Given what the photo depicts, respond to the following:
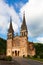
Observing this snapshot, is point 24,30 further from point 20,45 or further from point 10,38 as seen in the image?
point 10,38

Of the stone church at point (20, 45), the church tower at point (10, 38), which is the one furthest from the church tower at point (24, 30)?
the church tower at point (10, 38)

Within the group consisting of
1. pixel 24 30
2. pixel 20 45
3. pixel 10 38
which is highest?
pixel 24 30

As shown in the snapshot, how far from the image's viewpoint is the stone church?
6900 centimetres

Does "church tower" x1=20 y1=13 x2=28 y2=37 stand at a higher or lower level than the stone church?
higher

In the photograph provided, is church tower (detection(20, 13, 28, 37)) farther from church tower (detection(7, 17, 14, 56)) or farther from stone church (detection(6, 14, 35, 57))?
church tower (detection(7, 17, 14, 56))

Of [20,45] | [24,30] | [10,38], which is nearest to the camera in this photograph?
[24,30]

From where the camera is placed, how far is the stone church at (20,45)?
69.0m

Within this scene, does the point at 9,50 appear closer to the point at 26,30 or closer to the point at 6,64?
the point at 26,30

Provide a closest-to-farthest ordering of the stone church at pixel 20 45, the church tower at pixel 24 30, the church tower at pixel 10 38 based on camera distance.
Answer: the stone church at pixel 20 45
the church tower at pixel 24 30
the church tower at pixel 10 38

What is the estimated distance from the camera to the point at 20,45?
70938 mm

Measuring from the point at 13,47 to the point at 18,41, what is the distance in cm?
307

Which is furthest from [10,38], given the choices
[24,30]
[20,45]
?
[24,30]

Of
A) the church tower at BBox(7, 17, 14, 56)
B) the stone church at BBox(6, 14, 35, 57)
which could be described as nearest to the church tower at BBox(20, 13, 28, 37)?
the stone church at BBox(6, 14, 35, 57)

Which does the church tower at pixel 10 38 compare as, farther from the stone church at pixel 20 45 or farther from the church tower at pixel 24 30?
the church tower at pixel 24 30
